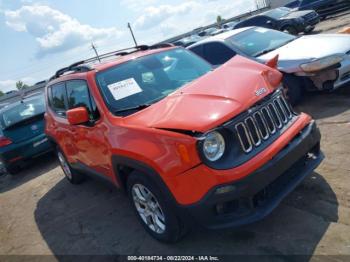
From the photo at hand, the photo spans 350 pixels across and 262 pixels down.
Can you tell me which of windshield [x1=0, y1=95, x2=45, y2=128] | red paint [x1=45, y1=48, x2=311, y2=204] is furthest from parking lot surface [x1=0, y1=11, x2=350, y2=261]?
windshield [x1=0, y1=95, x2=45, y2=128]

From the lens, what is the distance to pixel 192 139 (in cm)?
291

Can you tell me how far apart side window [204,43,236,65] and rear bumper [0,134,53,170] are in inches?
157

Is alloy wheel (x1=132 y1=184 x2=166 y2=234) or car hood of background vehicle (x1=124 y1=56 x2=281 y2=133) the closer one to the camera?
car hood of background vehicle (x1=124 y1=56 x2=281 y2=133)

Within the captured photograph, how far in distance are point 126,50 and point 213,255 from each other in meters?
3.25

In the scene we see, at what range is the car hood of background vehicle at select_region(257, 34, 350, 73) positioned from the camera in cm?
607

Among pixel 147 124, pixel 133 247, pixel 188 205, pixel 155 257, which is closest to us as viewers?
pixel 188 205

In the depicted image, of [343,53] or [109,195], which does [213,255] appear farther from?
[343,53]

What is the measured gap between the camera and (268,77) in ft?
12.3

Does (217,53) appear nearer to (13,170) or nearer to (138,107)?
(138,107)

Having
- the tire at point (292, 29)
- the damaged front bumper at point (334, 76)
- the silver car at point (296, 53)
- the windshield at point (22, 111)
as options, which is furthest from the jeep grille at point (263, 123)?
the tire at point (292, 29)

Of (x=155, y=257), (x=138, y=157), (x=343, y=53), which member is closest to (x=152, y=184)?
(x=138, y=157)

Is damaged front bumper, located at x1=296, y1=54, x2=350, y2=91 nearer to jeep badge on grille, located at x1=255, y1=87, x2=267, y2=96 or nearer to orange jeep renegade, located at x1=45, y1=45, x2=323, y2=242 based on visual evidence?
orange jeep renegade, located at x1=45, y1=45, x2=323, y2=242

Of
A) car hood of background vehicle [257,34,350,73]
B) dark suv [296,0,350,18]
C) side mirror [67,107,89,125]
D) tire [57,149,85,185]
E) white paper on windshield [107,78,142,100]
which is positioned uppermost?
white paper on windshield [107,78,142,100]

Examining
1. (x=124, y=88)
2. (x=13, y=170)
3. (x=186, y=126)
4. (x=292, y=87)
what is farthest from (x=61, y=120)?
(x=292, y=87)
